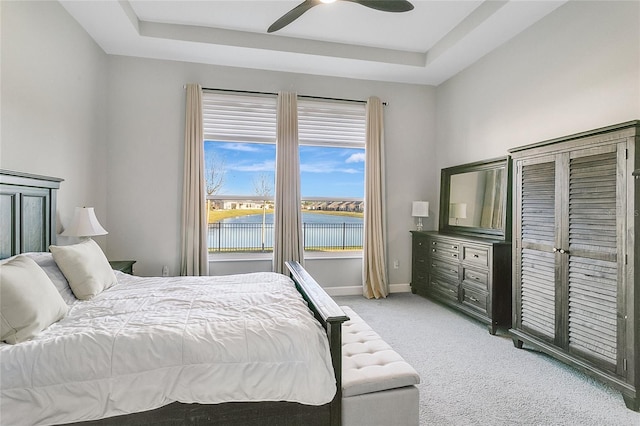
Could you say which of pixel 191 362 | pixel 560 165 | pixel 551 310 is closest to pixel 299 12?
pixel 560 165

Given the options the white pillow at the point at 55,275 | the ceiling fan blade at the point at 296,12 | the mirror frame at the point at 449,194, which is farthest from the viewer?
the mirror frame at the point at 449,194

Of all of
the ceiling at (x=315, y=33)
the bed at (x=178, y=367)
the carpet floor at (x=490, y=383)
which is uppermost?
the ceiling at (x=315, y=33)

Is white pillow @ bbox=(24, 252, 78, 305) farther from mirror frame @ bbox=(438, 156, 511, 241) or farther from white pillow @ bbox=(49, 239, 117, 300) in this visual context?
mirror frame @ bbox=(438, 156, 511, 241)

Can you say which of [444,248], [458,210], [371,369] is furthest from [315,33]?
[371,369]

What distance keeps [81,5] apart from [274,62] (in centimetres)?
199

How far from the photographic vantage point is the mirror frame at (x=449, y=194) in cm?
357

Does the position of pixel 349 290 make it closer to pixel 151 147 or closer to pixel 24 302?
pixel 151 147

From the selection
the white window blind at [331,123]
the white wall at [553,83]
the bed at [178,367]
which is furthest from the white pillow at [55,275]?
the white wall at [553,83]

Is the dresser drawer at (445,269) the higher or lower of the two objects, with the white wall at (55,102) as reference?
lower

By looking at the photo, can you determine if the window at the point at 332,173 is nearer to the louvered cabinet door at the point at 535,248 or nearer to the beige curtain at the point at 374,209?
the beige curtain at the point at 374,209

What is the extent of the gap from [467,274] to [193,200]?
3.38 m

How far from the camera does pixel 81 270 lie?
7.43 ft

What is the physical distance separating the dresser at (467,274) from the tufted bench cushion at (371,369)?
1879 mm

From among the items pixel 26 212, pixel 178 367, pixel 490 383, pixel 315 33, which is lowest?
pixel 490 383
